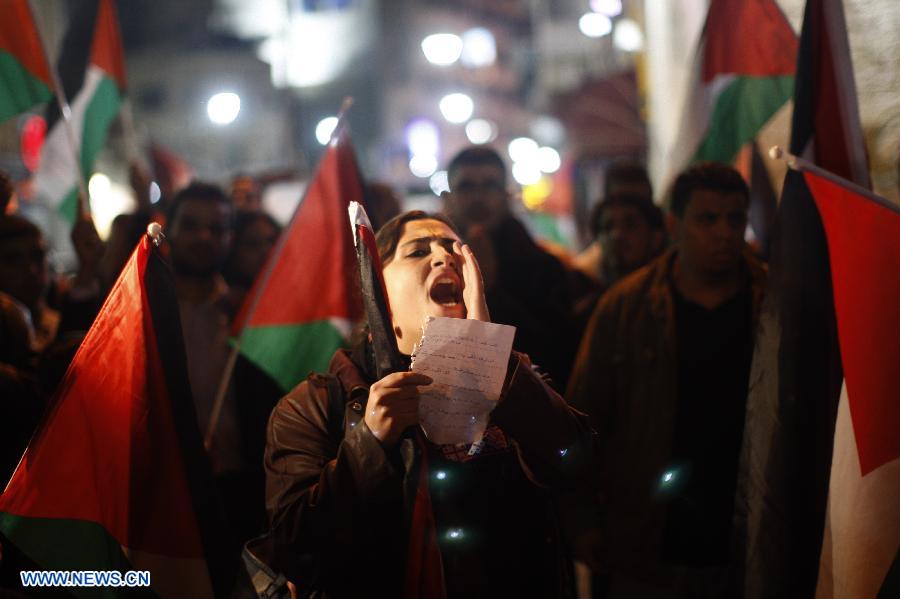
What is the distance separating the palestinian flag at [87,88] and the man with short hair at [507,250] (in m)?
2.28

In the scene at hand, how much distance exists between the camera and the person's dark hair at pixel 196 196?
531cm

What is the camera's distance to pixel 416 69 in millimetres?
47688

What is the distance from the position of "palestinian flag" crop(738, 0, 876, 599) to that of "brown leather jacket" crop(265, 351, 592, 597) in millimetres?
865

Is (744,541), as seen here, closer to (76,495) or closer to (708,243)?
(708,243)

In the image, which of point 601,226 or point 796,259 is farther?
point 601,226

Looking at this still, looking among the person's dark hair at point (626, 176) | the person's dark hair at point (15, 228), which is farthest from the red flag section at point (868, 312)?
the person's dark hair at point (15, 228)

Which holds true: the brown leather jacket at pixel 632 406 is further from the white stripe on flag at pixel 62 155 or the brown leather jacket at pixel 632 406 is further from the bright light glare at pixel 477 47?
the bright light glare at pixel 477 47

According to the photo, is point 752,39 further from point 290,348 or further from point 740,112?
point 290,348

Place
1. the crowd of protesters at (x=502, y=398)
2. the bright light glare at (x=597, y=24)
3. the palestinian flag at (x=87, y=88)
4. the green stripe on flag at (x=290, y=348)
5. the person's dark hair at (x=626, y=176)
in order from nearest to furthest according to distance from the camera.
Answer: the crowd of protesters at (x=502, y=398), the green stripe on flag at (x=290, y=348), the person's dark hair at (x=626, y=176), the palestinian flag at (x=87, y=88), the bright light glare at (x=597, y=24)

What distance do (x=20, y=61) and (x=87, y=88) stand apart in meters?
1.24

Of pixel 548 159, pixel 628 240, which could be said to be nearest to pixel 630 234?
pixel 628 240

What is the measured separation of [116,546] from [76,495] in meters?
0.18

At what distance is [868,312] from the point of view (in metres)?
3.27

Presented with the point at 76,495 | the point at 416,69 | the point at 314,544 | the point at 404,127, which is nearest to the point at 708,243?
the point at 314,544
